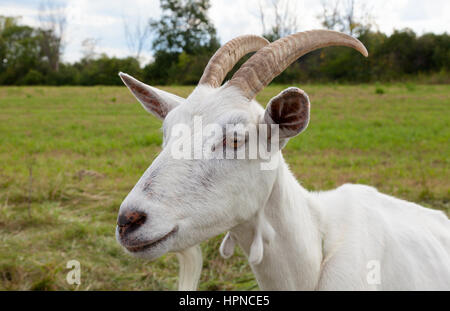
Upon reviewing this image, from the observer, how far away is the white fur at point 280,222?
5.88ft

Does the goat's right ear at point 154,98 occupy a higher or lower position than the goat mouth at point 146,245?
higher

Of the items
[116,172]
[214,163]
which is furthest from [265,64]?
[116,172]

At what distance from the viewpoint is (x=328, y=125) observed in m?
10.4

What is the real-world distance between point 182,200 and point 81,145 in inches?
306

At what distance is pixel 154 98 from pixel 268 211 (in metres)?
0.90

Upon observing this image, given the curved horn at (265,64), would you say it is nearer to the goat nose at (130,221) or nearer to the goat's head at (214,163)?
the goat's head at (214,163)

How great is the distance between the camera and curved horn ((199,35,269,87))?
2250mm

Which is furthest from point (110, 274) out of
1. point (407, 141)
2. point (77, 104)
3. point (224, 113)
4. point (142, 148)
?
point (77, 104)

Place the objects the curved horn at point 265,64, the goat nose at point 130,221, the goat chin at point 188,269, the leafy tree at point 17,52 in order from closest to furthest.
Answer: the goat nose at point 130,221 < the curved horn at point 265,64 < the goat chin at point 188,269 < the leafy tree at point 17,52

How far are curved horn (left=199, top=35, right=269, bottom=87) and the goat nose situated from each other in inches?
34.6

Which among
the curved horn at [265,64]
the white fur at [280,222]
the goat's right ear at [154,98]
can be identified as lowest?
the white fur at [280,222]

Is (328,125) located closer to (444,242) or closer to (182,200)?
(444,242)

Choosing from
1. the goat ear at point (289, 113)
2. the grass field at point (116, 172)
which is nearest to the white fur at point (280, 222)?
the goat ear at point (289, 113)

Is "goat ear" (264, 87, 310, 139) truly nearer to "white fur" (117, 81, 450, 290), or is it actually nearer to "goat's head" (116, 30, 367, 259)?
"goat's head" (116, 30, 367, 259)
